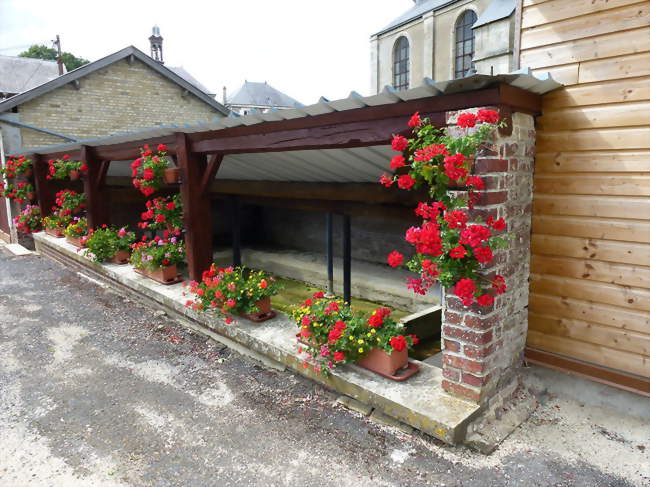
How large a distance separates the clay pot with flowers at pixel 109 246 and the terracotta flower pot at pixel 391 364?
5070mm

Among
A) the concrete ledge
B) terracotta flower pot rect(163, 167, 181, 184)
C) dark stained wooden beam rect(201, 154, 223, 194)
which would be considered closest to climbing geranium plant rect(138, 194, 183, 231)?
terracotta flower pot rect(163, 167, 181, 184)

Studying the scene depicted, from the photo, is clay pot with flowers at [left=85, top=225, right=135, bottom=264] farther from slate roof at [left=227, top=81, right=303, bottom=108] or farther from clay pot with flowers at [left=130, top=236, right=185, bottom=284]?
slate roof at [left=227, top=81, right=303, bottom=108]

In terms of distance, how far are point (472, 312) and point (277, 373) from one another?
6.41 feet

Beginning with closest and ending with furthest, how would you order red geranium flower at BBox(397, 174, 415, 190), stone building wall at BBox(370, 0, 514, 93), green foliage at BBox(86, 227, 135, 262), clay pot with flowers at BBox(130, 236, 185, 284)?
red geranium flower at BBox(397, 174, 415, 190)
clay pot with flowers at BBox(130, 236, 185, 284)
green foliage at BBox(86, 227, 135, 262)
stone building wall at BBox(370, 0, 514, 93)

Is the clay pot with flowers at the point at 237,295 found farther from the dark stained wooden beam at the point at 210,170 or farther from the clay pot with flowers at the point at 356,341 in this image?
the dark stained wooden beam at the point at 210,170

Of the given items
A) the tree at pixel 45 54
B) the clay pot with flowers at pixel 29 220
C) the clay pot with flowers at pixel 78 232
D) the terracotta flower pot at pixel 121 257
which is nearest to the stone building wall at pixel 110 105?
the clay pot with flowers at pixel 29 220

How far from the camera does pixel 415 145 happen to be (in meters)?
2.74

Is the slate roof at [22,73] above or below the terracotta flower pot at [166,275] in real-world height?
above

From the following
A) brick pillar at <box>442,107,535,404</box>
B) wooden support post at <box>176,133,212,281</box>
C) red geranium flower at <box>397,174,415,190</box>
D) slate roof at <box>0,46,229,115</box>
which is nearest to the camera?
red geranium flower at <box>397,174,415,190</box>

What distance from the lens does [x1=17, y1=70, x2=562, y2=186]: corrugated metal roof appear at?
2586 mm

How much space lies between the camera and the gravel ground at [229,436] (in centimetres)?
261

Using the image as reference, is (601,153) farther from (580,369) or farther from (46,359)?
(46,359)

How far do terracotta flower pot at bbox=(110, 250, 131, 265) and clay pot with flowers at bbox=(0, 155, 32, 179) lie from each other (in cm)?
446

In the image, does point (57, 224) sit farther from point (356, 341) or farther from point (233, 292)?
point (356, 341)
